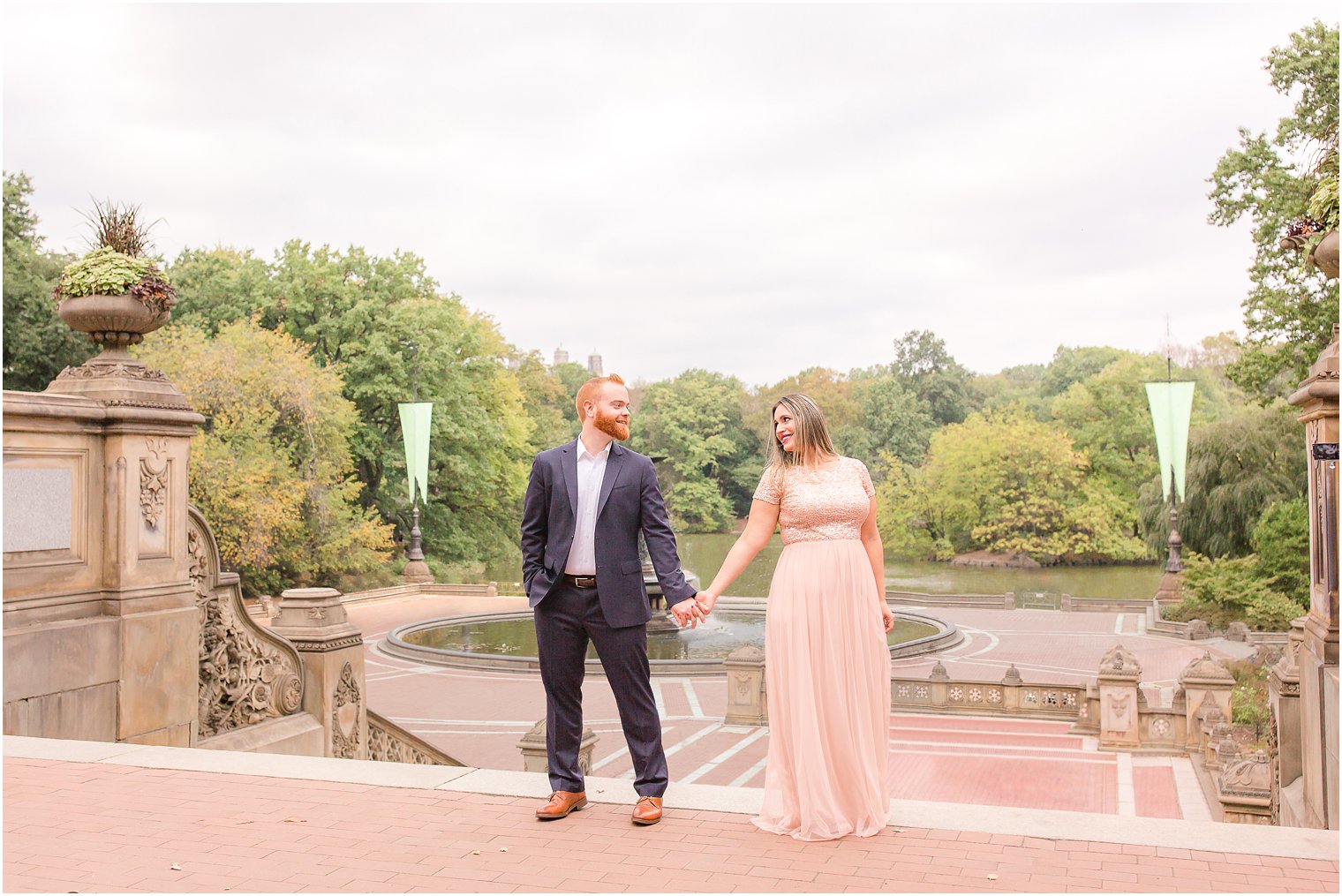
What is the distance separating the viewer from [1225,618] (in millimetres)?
27734

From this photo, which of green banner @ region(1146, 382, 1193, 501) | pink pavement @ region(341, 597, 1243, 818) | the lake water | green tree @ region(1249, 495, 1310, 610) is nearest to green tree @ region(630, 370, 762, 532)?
the lake water

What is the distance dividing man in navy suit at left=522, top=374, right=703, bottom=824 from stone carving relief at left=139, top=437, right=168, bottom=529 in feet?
12.7

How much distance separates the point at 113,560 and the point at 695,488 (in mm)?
56761

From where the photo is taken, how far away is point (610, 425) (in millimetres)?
5074

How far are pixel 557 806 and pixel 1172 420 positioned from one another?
28.6m

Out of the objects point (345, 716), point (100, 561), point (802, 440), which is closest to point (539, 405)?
point (345, 716)

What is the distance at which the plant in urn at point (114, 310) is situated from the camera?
303 inches

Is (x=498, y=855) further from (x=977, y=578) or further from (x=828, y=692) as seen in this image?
(x=977, y=578)

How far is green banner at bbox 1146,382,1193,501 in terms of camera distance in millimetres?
29781

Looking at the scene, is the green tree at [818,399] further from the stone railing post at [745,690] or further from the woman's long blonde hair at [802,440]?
the woman's long blonde hair at [802,440]

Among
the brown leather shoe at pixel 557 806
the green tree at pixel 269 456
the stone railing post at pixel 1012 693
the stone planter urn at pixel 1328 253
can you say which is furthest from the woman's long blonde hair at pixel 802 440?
the green tree at pixel 269 456

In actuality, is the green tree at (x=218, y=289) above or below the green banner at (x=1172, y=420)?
above

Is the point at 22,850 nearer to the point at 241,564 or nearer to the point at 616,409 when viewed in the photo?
the point at 616,409

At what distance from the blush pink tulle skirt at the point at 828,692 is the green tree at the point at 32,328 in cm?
3623
